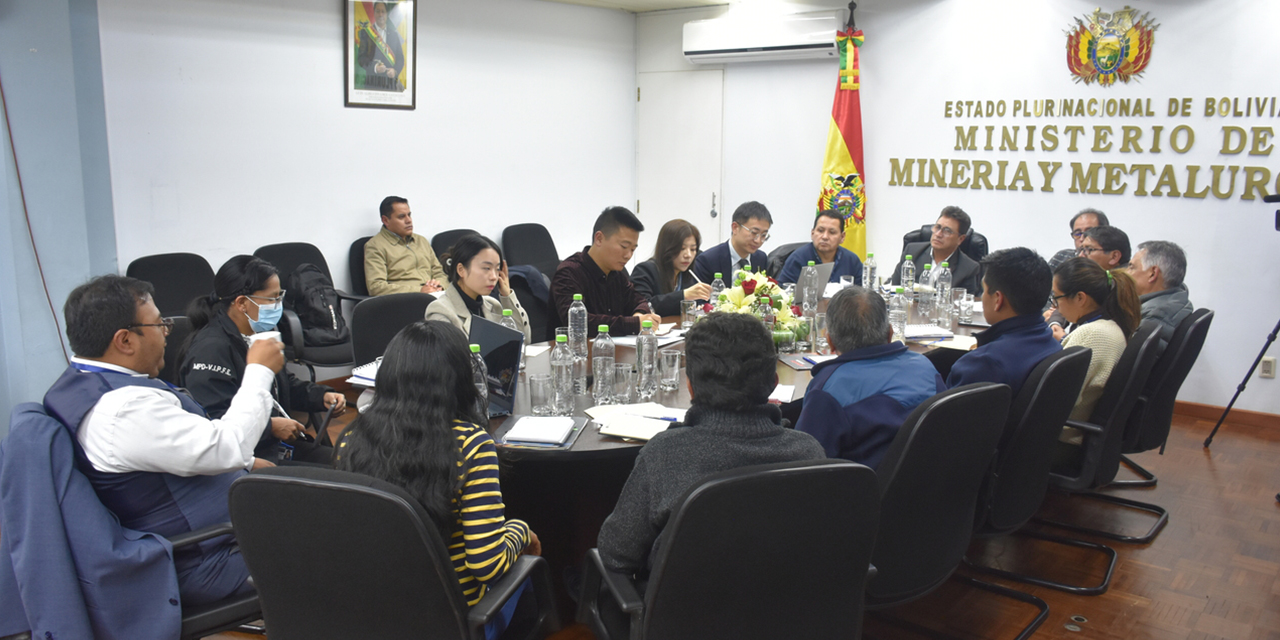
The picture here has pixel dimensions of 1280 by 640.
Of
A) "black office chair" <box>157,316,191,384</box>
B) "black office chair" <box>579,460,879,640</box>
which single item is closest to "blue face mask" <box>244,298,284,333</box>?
"black office chair" <box>157,316,191,384</box>

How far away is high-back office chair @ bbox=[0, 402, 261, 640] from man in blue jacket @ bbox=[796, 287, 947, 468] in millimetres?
1654

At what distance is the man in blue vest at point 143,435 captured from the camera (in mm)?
1980

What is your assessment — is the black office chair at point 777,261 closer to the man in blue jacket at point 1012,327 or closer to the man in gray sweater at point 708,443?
the man in blue jacket at point 1012,327

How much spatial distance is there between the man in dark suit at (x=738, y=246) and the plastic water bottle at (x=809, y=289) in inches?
18.0

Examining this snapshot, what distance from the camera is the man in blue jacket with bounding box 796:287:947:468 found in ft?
7.75

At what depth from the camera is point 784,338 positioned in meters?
3.57

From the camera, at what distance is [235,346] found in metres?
2.80

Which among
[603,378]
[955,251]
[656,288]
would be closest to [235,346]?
[603,378]

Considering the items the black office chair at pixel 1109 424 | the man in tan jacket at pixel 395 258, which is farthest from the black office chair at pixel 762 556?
the man in tan jacket at pixel 395 258

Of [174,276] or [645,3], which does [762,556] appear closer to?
[174,276]

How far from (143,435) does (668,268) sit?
3105 mm

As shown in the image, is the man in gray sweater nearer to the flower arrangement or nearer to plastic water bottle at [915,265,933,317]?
the flower arrangement

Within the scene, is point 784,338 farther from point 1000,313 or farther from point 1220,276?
point 1220,276

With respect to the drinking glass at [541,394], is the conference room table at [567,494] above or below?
below
